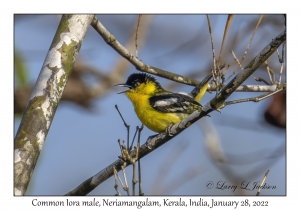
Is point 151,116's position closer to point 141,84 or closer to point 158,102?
point 158,102

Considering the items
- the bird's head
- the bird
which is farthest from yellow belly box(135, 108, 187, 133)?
the bird's head

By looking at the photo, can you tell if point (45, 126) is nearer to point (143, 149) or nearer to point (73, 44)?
point (73, 44)

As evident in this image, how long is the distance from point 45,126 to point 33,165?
0.99 feet

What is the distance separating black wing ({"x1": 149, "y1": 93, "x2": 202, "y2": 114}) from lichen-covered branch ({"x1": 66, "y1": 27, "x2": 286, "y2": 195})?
0.37m

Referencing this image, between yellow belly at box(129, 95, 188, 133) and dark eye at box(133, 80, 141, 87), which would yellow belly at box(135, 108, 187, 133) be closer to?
yellow belly at box(129, 95, 188, 133)

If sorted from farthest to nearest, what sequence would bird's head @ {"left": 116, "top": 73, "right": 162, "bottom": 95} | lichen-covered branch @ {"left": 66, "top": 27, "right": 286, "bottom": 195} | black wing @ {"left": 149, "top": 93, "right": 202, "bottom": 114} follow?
bird's head @ {"left": 116, "top": 73, "right": 162, "bottom": 95} < black wing @ {"left": 149, "top": 93, "right": 202, "bottom": 114} < lichen-covered branch @ {"left": 66, "top": 27, "right": 286, "bottom": 195}

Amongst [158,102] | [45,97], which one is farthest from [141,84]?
[45,97]

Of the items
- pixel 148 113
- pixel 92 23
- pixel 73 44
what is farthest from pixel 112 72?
pixel 73 44

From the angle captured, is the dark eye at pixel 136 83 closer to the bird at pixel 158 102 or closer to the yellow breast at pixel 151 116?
the bird at pixel 158 102

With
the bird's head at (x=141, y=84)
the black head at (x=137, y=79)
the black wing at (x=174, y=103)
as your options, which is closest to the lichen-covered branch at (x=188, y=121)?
the black wing at (x=174, y=103)

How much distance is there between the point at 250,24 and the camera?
18.9 feet

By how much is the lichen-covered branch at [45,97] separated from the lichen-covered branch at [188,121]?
67 centimetres

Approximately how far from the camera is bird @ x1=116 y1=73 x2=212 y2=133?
4.60 meters

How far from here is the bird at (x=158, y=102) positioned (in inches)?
181
